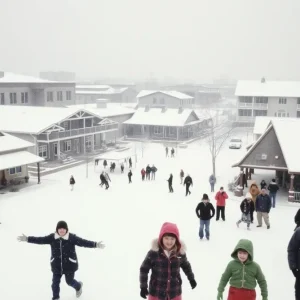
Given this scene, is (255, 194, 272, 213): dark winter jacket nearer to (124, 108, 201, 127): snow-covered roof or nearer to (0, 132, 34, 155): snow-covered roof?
(0, 132, 34, 155): snow-covered roof

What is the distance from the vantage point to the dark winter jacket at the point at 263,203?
15758 mm

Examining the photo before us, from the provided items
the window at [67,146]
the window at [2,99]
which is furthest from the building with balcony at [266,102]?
the window at [2,99]

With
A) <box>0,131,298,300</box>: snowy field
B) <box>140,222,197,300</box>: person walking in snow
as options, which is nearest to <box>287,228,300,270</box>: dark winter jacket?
<box>140,222,197,300</box>: person walking in snow

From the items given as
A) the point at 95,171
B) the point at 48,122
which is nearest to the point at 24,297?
the point at 95,171

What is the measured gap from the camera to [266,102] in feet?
230

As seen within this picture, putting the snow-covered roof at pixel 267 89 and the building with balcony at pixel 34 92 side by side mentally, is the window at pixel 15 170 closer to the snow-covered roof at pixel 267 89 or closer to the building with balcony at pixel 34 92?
the building with balcony at pixel 34 92

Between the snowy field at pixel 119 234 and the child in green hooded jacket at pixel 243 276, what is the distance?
3.44 metres

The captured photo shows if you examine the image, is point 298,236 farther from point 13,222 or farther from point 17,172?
point 17,172

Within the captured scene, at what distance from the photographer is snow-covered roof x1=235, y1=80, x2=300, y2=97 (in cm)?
7000

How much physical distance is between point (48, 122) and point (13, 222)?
22.2 meters

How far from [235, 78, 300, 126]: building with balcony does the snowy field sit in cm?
A: 4265

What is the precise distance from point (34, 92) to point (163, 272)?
186ft

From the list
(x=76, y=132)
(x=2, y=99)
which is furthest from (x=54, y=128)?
(x=2, y=99)

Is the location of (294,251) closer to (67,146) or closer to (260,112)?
(67,146)
